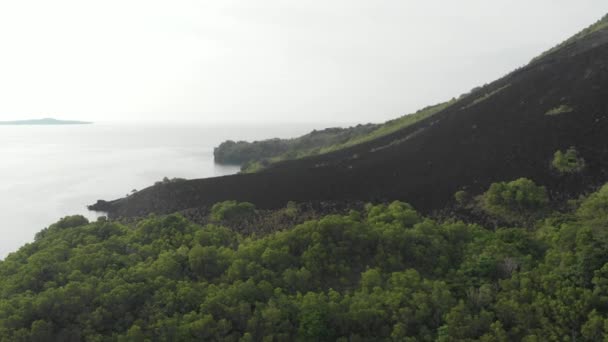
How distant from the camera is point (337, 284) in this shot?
16.0m

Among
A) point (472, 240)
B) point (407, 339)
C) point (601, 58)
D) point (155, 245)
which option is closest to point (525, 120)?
point (601, 58)

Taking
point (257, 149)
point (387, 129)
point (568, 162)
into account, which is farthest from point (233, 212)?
point (257, 149)

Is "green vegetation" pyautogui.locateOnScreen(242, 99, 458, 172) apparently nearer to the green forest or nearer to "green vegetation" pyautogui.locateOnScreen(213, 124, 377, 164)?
"green vegetation" pyautogui.locateOnScreen(213, 124, 377, 164)

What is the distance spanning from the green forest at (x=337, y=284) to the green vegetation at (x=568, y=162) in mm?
3334

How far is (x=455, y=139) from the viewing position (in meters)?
33.1

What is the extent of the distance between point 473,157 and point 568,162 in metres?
6.10

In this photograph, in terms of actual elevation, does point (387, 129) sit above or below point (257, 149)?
above

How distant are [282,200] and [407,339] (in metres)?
17.4

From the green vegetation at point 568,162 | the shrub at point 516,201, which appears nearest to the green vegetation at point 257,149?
the green vegetation at point 568,162

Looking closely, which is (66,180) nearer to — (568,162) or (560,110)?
(560,110)

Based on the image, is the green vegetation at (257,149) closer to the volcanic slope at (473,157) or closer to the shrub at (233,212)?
the volcanic slope at (473,157)

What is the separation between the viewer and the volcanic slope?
25125mm

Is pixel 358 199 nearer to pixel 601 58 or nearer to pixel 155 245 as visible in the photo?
pixel 155 245

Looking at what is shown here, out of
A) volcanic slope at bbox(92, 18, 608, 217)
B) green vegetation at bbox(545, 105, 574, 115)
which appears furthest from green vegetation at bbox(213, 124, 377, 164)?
green vegetation at bbox(545, 105, 574, 115)
